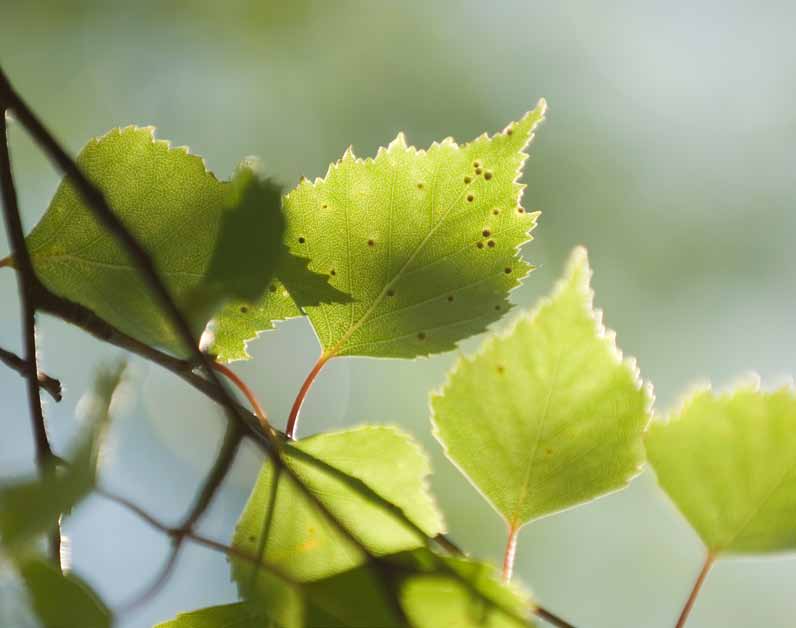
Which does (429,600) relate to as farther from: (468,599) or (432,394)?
(432,394)

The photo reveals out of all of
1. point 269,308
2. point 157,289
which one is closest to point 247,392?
point 269,308

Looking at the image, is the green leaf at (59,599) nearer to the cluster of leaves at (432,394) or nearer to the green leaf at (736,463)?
the cluster of leaves at (432,394)

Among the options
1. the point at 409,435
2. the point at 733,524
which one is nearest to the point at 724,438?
the point at 733,524

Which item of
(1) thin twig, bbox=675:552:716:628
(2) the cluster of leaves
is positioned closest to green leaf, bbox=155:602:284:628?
(2) the cluster of leaves

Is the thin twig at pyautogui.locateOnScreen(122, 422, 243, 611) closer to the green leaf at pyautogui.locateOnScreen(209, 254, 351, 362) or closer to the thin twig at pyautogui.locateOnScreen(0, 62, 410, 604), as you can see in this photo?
the thin twig at pyautogui.locateOnScreen(0, 62, 410, 604)

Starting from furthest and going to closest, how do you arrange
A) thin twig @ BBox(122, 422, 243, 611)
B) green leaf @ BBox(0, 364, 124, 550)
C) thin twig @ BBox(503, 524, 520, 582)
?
1. thin twig @ BBox(503, 524, 520, 582)
2. thin twig @ BBox(122, 422, 243, 611)
3. green leaf @ BBox(0, 364, 124, 550)
